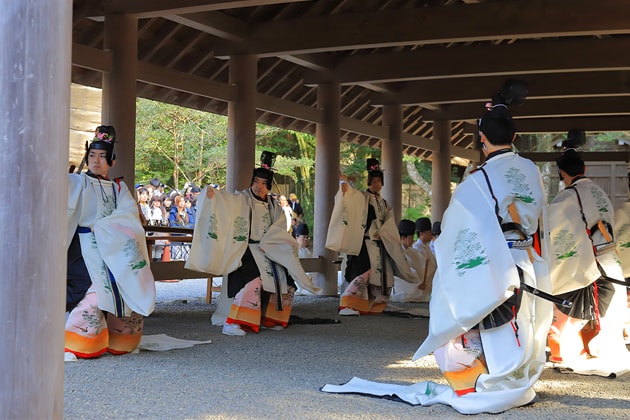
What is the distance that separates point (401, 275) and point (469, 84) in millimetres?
4273

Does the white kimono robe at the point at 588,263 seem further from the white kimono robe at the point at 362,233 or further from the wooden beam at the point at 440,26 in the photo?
the white kimono robe at the point at 362,233

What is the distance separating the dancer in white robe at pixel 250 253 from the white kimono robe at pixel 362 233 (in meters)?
1.28

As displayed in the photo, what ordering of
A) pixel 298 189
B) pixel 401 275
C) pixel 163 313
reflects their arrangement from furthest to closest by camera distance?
pixel 298 189 → pixel 401 275 → pixel 163 313

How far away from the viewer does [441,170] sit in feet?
51.7

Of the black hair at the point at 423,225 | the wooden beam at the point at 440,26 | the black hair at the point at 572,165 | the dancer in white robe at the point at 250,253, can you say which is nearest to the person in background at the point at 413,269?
the black hair at the point at 423,225

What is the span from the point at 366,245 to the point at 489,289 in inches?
192

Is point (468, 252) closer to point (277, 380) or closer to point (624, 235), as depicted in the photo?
point (277, 380)

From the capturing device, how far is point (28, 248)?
2473 mm

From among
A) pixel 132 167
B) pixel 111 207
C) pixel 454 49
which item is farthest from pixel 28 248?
pixel 454 49

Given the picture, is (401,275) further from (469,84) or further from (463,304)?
(463,304)

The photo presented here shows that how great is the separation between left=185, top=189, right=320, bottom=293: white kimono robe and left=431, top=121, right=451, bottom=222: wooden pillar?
26.7 feet

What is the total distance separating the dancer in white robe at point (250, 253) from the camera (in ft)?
23.2

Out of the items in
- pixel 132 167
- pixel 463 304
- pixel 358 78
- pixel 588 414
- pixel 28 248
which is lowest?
pixel 588 414

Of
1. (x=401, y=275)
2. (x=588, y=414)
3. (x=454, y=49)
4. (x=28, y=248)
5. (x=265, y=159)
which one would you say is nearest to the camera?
(x=28, y=248)
